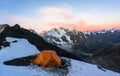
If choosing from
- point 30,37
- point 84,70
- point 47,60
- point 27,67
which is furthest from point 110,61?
point 27,67

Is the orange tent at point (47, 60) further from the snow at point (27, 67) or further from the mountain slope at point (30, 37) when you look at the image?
the mountain slope at point (30, 37)

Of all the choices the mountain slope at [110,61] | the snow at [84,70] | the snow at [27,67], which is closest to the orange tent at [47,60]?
the snow at [27,67]

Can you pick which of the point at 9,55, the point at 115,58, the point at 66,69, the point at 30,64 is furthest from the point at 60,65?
the point at 115,58

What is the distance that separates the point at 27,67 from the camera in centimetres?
4578

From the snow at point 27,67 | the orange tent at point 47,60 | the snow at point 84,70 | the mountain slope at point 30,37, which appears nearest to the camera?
the snow at point 27,67

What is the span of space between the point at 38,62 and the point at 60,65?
378 cm

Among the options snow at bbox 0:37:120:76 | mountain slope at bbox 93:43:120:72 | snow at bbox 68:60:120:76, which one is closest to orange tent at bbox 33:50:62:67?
snow at bbox 0:37:120:76

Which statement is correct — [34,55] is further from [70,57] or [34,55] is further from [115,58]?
[115,58]

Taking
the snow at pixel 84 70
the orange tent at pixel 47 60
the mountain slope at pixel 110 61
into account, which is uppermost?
the orange tent at pixel 47 60

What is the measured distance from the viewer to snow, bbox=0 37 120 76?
142 ft

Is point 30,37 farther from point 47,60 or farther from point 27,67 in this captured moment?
point 27,67

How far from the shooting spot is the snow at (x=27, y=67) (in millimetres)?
43406

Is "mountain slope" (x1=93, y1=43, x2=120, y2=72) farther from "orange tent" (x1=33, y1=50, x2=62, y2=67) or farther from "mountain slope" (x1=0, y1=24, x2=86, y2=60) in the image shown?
"orange tent" (x1=33, y1=50, x2=62, y2=67)

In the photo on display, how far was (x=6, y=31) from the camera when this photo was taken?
62.1 metres
